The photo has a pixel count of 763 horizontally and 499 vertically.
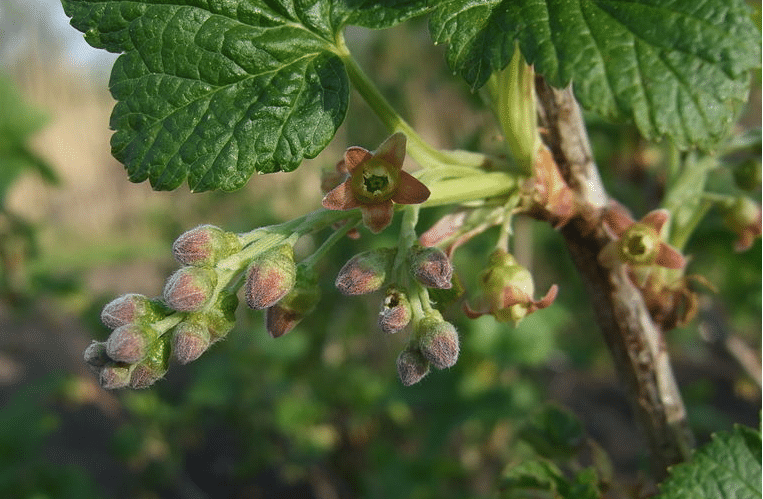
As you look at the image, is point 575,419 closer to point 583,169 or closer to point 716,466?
point 716,466

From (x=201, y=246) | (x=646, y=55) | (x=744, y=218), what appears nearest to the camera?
(x=646, y=55)

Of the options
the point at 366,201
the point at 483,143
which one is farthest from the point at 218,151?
the point at 483,143

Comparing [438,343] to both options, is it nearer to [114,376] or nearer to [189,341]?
[189,341]

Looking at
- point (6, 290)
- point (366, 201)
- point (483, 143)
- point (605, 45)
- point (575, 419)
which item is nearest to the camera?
point (605, 45)

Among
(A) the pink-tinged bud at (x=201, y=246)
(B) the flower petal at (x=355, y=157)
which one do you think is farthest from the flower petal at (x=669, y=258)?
(A) the pink-tinged bud at (x=201, y=246)

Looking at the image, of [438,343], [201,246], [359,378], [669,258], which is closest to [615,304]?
[669,258]

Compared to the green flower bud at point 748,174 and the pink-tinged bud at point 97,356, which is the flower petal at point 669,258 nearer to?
the green flower bud at point 748,174
